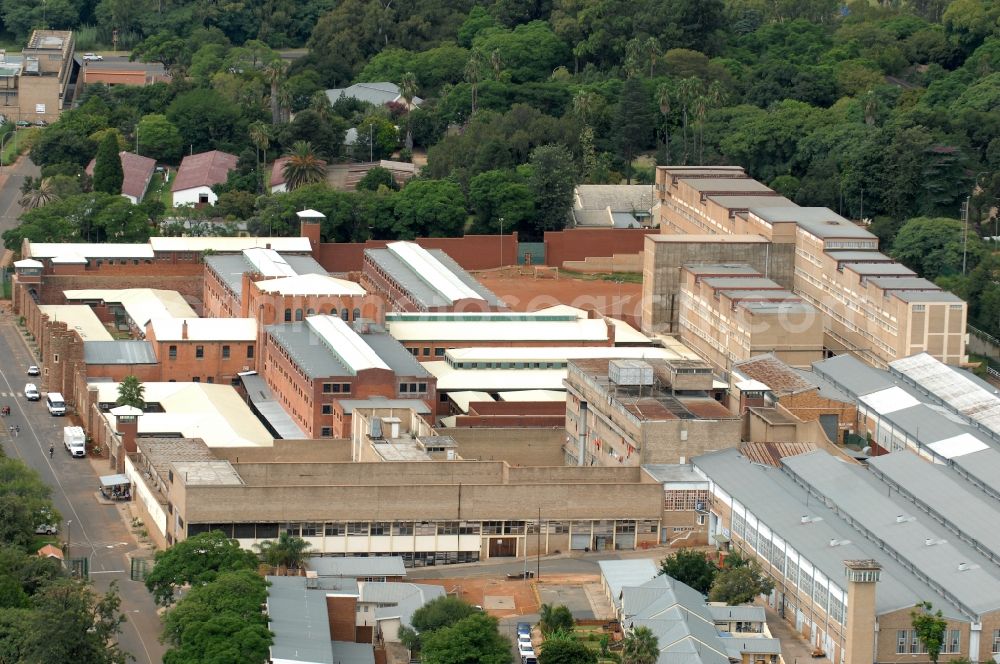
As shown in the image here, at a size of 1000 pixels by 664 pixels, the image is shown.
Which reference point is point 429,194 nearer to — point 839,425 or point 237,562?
point 839,425

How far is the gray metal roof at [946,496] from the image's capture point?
4181 inches

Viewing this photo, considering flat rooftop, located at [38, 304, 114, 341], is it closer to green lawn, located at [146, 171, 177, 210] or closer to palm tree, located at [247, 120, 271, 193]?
green lawn, located at [146, 171, 177, 210]

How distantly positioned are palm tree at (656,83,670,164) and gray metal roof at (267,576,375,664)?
306 feet

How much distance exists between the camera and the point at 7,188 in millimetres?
185000

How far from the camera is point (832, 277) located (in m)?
145

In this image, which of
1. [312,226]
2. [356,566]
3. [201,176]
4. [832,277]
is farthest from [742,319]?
[201,176]

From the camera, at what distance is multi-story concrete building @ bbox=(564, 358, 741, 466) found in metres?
115

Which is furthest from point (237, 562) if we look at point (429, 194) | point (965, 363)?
point (429, 194)

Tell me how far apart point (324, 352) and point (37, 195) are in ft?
167

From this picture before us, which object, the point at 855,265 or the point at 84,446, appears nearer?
the point at 84,446

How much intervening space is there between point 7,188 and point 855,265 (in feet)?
224

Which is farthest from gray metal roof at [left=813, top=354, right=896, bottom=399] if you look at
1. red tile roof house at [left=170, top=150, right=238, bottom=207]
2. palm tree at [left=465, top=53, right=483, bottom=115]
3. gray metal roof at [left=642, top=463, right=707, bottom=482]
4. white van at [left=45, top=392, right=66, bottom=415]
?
palm tree at [left=465, top=53, right=483, bottom=115]

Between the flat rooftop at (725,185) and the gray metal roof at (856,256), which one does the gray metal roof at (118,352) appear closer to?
the gray metal roof at (856,256)

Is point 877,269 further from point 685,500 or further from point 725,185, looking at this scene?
point 685,500
